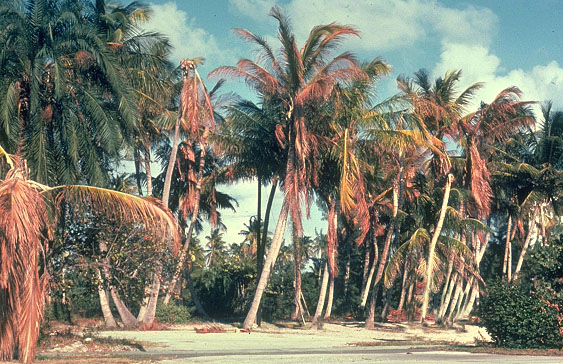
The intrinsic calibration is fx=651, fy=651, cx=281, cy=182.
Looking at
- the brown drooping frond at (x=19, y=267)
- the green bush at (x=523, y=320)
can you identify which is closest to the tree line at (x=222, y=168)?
the brown drooping frond at (x=19, y=267)

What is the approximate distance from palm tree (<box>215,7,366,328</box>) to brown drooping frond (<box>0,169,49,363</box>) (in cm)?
1453

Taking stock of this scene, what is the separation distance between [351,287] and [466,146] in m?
13.6

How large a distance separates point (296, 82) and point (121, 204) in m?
14.3

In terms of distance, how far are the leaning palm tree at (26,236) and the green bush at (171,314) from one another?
666 inches

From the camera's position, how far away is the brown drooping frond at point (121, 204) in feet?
45.0

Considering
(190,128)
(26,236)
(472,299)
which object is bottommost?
(26,236)

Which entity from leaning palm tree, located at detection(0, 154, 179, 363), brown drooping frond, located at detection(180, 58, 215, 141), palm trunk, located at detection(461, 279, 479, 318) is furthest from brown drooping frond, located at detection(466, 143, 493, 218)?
leaning palm tree, located at detection(0, 154, 179, 363)

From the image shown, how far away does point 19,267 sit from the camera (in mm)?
12516

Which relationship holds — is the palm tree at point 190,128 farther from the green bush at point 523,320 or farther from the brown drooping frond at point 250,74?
the green bush at point 523,320

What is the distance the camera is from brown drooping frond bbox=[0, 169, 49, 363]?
1193 centimetres

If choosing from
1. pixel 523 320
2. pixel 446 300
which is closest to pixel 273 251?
pixel 523 320

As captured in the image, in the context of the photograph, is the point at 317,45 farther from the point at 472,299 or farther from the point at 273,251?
the point at 472,299

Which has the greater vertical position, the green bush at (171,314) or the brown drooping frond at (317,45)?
the brown drooping frond at (317,45)

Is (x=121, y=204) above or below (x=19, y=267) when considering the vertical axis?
above
